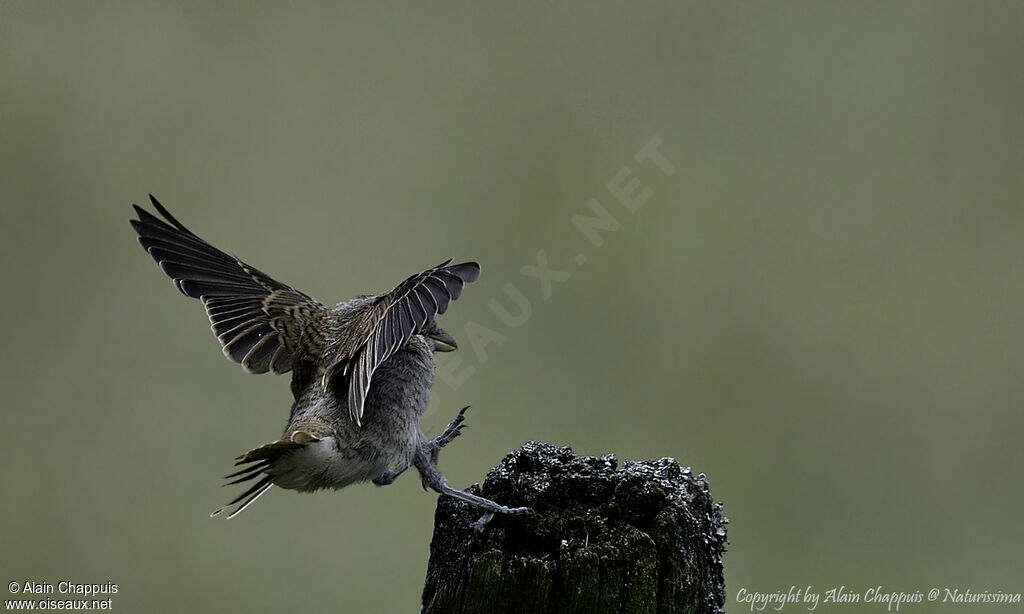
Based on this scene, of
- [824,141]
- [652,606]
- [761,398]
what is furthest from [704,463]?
[652,606]

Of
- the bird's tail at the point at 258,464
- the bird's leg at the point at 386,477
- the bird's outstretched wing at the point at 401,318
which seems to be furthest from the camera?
the bird's leg at the point at 386,477

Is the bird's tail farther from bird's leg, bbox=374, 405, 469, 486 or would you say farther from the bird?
bird's leg, bbox=374, 405, 469, 486

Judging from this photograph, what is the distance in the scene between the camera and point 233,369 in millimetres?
10070

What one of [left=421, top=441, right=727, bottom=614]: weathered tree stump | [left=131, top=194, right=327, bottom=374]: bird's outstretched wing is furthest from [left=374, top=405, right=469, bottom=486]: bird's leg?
[left=421, top=441, right=727, bottom=614]: weathered tree stump

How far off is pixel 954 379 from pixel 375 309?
643 centimetres

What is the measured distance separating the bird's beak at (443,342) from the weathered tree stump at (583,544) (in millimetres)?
2089

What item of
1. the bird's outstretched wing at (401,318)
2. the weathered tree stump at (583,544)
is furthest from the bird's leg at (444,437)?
the weathered tree stump at (583,544)

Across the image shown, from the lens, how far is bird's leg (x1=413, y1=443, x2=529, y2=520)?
407 centimetres

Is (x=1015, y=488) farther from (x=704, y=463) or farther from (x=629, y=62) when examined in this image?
(x=629, y=62)

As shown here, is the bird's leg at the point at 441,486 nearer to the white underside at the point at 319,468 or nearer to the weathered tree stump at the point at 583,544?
the weathered tree stump at the point at 583,544

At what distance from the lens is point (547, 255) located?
10266 millimetres

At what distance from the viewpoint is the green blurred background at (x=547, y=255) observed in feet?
30.0

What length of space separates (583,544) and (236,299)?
3553mm

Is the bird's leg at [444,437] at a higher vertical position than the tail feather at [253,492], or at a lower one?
higher
